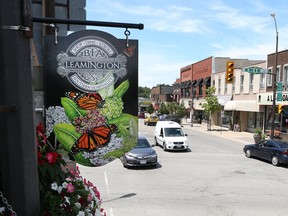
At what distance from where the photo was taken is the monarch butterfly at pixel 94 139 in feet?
9.51

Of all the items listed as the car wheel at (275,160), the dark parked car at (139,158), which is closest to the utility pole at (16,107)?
the dark parked car at (139,158)

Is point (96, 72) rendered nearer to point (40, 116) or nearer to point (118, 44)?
point (118, 44)

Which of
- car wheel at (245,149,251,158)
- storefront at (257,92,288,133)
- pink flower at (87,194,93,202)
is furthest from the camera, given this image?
storefront at (257,92,288,133)

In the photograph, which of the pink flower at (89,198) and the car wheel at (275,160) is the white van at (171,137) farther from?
the pink flower at (89,198)

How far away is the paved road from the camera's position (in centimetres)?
980

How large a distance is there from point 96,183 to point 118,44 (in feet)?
35.4

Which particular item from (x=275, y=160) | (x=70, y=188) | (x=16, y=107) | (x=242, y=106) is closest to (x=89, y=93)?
(x=70, y=188)

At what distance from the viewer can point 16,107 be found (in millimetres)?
1974

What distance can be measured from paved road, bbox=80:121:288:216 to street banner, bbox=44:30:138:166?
6.81 m

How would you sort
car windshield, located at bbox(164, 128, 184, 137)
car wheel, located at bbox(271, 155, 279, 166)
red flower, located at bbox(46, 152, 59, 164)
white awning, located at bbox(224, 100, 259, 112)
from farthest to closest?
1. white awning, located at bbox(224, 100, 259, 112)
2. car windshield, located at bbox(164, 128, 184, 137)
3. car wheel, located at bbox(271, 155, 279, 166)
4. red flower, located at bbox(46, 152, 59, 164)

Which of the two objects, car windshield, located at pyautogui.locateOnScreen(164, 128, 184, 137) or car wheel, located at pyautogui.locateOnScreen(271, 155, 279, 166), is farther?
car windshield, located at pyautogui.locateOnScreen(164, 128, 184, 137)

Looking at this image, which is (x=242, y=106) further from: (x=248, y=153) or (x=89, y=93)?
(x=89, y=93)

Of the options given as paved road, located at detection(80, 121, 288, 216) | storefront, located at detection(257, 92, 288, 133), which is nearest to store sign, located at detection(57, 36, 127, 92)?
paved road, located at detection(80, 121, 288, 216)

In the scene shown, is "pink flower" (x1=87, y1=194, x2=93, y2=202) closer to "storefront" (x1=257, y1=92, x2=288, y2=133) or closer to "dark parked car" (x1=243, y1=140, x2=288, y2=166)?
"dark parked car" (x1=243, y1=140, x2=288, y2=166)
